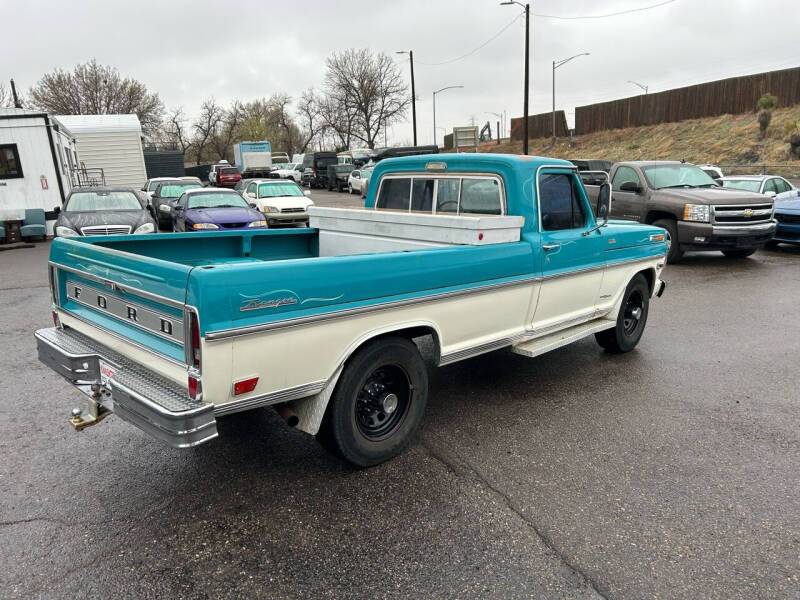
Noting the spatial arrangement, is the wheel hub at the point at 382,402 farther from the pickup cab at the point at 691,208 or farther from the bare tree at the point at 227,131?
the bare tree at the point at 227,131

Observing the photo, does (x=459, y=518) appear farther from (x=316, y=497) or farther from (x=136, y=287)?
(x=136, y=287)

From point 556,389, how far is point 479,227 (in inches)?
75.2

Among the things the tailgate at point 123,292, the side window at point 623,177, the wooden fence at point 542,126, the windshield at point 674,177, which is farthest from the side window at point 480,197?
the wooden fence at point 542,126

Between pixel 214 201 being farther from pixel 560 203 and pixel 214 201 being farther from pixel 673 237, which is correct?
pixel 560 203

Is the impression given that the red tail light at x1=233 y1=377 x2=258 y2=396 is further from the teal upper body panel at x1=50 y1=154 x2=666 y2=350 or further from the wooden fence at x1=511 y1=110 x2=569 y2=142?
the wooden fence at x1=511 y1=110 x2=569 y2=142

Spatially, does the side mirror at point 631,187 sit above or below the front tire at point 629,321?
above

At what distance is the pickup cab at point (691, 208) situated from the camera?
1079cm

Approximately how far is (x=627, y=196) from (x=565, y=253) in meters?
8.19

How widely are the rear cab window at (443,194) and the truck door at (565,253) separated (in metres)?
0.38

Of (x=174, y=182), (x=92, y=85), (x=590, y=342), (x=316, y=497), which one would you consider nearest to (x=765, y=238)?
(x=590, y=342)

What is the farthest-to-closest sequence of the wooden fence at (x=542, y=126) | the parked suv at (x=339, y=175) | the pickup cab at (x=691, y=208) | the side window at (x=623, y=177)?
1. the wooden fence at (x=542, y=126)
2. the parked suv at (x=339, y=175)
3. the side window at (x=623, y=177)
4. the pickup cab at (x=691, y=208)

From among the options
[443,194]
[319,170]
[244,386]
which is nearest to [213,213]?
[443,194]

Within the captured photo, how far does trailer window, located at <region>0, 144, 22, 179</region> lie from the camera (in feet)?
51.6

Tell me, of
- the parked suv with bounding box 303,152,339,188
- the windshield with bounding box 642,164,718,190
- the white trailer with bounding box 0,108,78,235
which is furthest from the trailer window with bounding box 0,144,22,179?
the parked suv with bounding box 303,152,339,188
